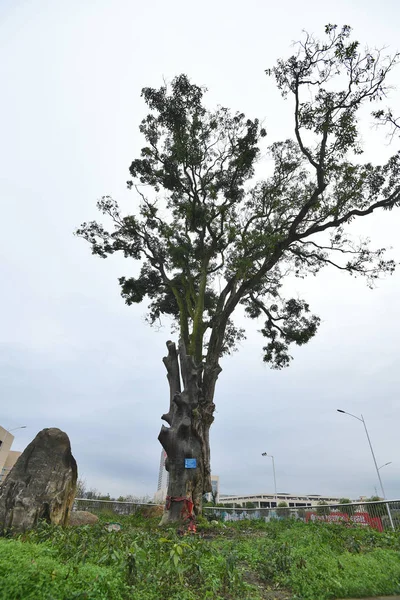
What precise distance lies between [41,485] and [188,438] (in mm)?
4251

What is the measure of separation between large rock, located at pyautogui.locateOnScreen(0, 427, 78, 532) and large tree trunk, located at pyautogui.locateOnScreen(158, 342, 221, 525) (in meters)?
3.21

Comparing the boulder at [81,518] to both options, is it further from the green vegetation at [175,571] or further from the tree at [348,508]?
the tree at [348,508]

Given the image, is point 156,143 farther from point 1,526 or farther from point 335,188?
point 1,526

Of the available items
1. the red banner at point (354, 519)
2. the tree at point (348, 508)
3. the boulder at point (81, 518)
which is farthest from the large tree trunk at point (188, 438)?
the tree at point (348, 508)

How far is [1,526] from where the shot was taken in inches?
211

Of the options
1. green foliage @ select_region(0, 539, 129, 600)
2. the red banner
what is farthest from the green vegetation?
the red banner

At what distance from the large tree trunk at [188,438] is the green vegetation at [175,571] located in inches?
141

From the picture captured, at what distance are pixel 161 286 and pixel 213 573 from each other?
1179cm

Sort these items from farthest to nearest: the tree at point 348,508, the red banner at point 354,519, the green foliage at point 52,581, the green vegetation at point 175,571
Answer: the tree at point 348,508 < the red banner at point 354,519 < the green vegetation at point 175,571 < the green foliage at point 52,581

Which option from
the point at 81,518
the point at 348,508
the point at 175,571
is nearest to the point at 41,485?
the point at 175,571

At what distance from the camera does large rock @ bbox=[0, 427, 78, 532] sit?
554cm

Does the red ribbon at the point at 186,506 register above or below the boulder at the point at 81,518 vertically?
above

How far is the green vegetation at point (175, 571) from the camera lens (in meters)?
2.46

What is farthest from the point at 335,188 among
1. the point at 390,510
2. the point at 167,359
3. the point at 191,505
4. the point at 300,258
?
the point at 191,505
